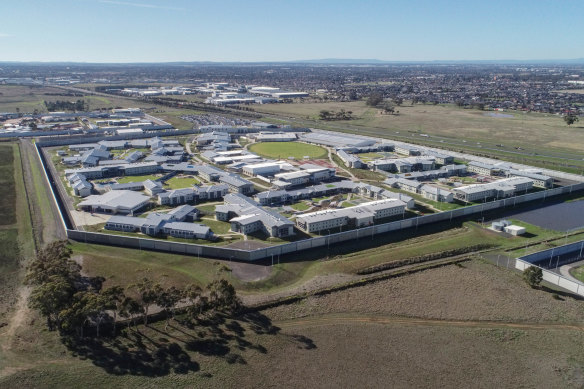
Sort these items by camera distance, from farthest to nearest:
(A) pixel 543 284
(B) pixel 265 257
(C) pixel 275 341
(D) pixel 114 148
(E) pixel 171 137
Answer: (E) pixel 171 137 < (D) pixel 114 148 < (B) pixel 265 257 < (A) pixel 543 284 < (C) pixel 275 341

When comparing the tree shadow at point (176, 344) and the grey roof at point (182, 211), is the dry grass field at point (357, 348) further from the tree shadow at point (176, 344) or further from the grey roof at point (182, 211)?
the grey roof at point (182, 211)

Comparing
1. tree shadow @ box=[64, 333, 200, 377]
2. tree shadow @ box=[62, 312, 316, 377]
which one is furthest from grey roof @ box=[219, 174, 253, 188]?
tree shadow @ box=[64, 333, 200, 377]

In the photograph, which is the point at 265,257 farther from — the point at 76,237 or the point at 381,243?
the point at 76,237

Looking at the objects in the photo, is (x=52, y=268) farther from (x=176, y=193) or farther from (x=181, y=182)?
(x=181, y=182)

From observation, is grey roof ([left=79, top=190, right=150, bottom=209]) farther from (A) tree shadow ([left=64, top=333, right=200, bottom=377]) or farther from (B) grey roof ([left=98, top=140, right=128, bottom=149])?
(B) grey roof ([left=98, top=140, right=128, bottom=149])

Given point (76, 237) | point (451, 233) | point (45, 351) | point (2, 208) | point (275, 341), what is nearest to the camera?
point (45, 351)

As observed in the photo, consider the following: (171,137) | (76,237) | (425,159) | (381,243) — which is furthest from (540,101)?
(76,237)

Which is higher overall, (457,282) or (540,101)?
(540,101)
